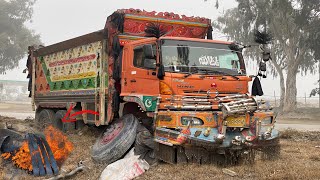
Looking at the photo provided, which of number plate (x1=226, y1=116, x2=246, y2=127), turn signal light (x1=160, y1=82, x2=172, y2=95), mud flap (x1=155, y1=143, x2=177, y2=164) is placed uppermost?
turn signal light (x1=160, y1=82, x2=172, y2=95)

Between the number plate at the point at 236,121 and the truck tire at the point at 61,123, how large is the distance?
5.83m

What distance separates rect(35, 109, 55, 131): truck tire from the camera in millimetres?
12541

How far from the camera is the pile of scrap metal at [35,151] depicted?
22.7ft

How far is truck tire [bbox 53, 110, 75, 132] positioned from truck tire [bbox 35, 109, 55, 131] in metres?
0.28

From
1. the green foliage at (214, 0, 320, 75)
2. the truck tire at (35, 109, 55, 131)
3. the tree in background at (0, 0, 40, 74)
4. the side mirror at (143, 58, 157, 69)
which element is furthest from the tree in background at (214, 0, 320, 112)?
the tree in background at (0, 0, 40, 74)

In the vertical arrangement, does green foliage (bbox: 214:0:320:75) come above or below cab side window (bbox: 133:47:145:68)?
above

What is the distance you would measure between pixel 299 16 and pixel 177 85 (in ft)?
79.2

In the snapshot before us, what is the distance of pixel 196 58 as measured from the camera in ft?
25.5

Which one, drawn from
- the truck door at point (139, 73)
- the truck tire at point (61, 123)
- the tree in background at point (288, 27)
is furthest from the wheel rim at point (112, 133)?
the tree in background at point (288, 27)

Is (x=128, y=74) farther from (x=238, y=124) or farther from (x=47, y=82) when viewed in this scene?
(x=47, y=82)

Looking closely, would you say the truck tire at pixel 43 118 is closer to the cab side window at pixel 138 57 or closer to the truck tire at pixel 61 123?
the truck tire at pixel 61 123

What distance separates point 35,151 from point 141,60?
2795 mm

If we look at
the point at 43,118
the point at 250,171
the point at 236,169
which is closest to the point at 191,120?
the point at 236,169

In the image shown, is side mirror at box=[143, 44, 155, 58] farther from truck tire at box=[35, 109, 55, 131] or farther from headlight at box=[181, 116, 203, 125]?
truck tire at box=[35, 109, 55, 131]
